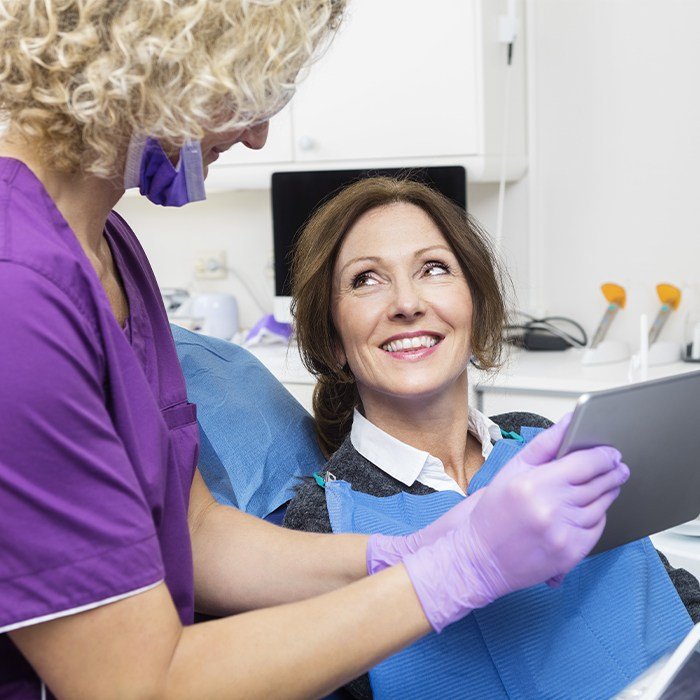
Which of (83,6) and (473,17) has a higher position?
(473,17)

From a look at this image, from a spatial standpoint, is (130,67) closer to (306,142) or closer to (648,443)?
(648,443)

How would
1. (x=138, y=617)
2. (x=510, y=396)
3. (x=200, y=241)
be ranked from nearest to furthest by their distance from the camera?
(x=138, y=617), (x=510, y=396), (x=200, y=241)

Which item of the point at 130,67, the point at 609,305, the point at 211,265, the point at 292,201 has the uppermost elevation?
the point at 130,67

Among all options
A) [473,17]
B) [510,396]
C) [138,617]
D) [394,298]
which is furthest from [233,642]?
[473,17]

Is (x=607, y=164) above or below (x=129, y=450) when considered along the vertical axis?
above

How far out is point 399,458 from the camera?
4.64ft

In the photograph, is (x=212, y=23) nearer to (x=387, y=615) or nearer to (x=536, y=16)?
(x=387, y=615)

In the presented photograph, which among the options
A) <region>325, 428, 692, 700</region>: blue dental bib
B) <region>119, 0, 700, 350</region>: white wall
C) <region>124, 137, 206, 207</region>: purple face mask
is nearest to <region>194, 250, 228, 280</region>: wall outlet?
<region>119, 0, 700, 350</region>: white wall

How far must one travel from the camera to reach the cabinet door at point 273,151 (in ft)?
9.00

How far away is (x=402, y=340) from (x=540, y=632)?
45 centimetres

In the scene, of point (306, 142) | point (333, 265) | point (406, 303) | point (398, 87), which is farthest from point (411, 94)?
point (406, 303)

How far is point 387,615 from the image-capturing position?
89 cm

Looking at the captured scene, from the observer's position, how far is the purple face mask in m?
0.92

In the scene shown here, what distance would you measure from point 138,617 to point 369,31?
209 centimetres
